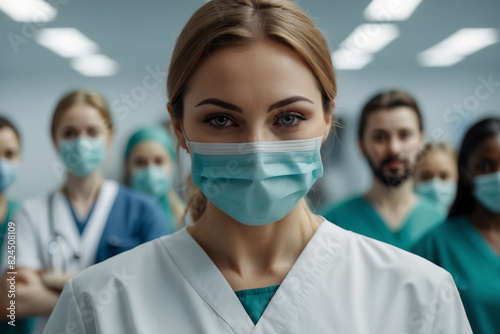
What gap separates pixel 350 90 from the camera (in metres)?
3.89

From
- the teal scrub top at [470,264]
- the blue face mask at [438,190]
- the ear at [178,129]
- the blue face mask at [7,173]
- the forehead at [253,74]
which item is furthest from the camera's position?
the blue face mask at [438,190]

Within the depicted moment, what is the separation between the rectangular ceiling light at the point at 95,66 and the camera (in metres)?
2.88

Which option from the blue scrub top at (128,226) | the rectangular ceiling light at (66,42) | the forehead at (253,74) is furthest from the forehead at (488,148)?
the rectangular ceiling light at (66,42)

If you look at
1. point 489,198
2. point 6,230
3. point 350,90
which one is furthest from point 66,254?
point 350,90

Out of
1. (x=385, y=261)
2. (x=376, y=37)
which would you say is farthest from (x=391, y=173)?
(x=376, y=37)

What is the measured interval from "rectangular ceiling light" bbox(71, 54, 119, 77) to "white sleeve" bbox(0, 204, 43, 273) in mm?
1662

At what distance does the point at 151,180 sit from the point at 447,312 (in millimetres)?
1766

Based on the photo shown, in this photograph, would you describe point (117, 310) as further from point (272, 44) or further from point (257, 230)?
point (272, 44)

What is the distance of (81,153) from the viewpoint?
59.7 inches

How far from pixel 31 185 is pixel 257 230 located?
292cm

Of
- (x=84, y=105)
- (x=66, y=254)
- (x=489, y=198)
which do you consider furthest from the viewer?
(x=84, y=105)

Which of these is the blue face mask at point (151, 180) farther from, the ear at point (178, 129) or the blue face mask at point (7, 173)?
the ear at point (178, 129)

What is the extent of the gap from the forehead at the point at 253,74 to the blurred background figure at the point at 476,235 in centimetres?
87

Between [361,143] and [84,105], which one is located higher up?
[84,105]
